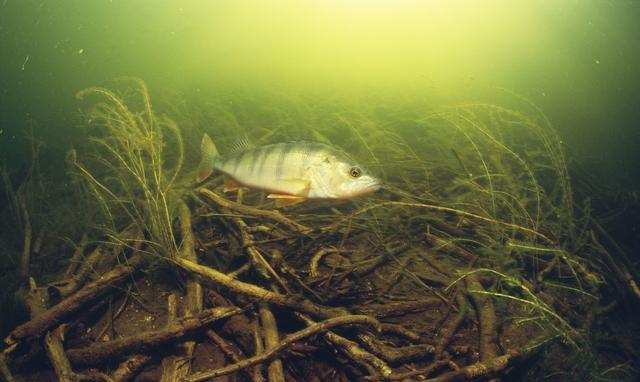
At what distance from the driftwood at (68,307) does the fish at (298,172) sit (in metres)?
1.40

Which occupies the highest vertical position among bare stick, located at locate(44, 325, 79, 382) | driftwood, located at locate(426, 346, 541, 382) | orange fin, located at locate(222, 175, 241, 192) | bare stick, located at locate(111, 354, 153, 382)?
orange fin, located at locate(222, 175, 241, 192)

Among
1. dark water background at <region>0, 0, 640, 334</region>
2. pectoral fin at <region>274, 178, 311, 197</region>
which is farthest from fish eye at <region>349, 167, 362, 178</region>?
dark water background at <region>0, 0, 640, 334</region>

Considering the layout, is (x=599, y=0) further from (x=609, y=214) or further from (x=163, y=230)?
(x=163, y=230)

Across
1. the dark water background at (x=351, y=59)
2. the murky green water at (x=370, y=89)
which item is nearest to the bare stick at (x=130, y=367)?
the murky green water at (x=370, y=89)

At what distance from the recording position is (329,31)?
45219 millimetres

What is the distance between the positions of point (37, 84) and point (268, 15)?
2499 cm

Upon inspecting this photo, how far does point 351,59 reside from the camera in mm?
31094

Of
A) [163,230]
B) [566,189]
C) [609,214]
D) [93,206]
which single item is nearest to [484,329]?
[566,189]

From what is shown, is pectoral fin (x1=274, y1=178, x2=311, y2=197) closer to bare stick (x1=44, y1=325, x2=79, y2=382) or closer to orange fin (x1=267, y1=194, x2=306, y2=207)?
orange fin (x1=267, y1=194, x2=306, y2=207)

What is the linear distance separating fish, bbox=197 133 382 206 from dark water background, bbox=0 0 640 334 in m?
4.11

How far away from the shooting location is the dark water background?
37.1ft

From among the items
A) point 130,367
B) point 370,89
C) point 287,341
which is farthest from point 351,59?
point 130,367

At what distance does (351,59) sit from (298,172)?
30.9 meters

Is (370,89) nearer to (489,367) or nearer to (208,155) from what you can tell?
(208,155)
